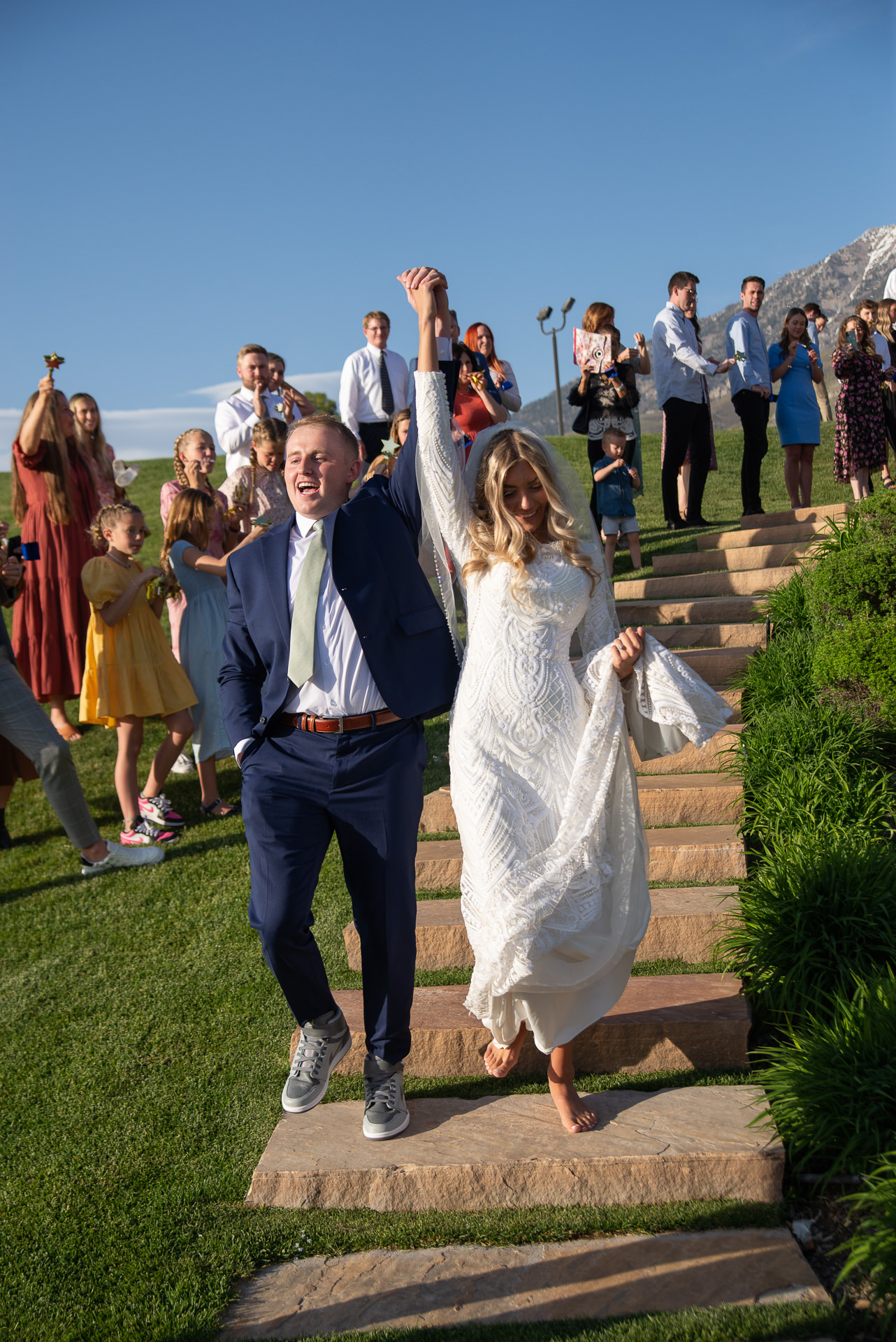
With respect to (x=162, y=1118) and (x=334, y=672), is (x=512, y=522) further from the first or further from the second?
(x=162, y=1118)

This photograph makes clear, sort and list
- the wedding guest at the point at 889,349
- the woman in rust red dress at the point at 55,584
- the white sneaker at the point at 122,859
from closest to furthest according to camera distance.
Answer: the white sneaker at the point at 122,859
the woman in rust red dress at the point at 55,584
the wedding guest at the point at 889,349

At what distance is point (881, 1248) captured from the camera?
243 centimetres

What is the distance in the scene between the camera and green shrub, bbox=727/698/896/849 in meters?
4.43

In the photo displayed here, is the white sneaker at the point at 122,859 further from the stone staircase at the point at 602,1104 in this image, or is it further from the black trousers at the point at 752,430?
the black trousers at the point at 752,430

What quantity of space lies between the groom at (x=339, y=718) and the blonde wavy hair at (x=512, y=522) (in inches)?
8.9

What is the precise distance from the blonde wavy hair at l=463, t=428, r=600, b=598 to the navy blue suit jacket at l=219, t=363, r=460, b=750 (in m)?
0.22

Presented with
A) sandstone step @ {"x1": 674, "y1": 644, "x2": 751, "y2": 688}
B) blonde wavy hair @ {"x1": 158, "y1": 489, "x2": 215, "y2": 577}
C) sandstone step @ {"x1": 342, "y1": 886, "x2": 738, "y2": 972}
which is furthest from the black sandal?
sandstone step @ {"x1": 674, "y1": 644, "x2": 751, "y2": 688}

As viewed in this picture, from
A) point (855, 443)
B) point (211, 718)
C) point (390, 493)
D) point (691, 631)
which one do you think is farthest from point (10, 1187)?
point (855, 443)

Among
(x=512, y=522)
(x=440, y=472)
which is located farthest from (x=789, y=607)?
(x=440, y=472)

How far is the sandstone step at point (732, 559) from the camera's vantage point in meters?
7.48

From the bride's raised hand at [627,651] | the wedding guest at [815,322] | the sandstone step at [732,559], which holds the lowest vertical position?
the bride's raised hand at [627,651]

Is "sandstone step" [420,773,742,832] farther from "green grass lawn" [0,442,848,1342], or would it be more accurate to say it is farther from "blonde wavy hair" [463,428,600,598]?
"blonde wavy hair" [463,428,600,598]

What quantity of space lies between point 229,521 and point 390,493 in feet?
11.5

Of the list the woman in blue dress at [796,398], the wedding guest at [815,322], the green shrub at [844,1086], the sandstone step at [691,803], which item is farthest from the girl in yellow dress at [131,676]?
the wedding guest at [815,322]
